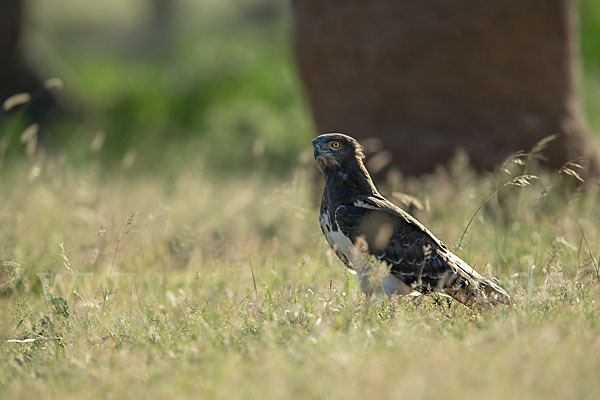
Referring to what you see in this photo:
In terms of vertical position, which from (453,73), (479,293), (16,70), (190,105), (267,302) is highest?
(453,73)

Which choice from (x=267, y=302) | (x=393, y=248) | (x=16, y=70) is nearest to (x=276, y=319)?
(x=267, y=302)

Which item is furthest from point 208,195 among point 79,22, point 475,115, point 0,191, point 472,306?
point 79,22

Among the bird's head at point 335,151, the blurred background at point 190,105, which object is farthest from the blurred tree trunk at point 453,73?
the bird's head at point 335,151

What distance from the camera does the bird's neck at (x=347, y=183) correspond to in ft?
16.1

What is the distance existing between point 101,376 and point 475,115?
6.12 m

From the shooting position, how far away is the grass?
3107mm

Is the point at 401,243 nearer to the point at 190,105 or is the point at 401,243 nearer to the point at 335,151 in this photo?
the point at 335,151

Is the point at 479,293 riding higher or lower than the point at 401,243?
lower

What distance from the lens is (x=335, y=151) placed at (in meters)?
5.04

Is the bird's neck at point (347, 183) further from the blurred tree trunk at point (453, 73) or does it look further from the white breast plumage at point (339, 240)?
the blurred tree trunk at point (453, 73)

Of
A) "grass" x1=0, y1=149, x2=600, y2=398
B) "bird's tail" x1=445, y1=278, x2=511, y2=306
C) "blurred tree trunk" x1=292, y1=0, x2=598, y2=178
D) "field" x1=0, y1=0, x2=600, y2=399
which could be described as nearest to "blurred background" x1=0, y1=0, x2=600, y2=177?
"blurred tree trunk" x1=292, y1=0, x2=598, y2=178

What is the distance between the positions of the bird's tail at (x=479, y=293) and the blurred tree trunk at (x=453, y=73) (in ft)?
13.8

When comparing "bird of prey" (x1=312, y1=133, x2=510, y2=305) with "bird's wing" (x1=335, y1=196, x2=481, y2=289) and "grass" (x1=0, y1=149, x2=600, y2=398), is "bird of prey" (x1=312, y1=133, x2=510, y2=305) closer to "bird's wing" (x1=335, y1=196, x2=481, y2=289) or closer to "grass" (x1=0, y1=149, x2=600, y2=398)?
"bird's wing" (x1=335, y1=196, x2=481, y2=289)

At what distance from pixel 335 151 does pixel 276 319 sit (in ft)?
4.33
